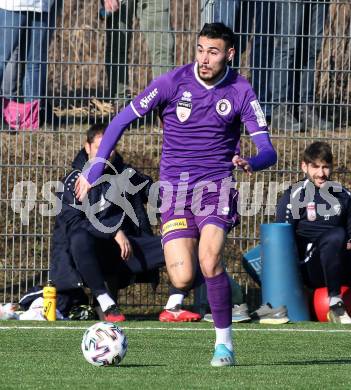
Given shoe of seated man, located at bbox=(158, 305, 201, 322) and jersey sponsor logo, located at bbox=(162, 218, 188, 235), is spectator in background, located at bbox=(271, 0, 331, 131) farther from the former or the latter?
jersey sponsor logo, located at bbox=(162, 218, 188, 235)

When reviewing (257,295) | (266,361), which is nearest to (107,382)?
(266,361)

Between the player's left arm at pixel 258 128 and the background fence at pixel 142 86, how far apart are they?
156 inches

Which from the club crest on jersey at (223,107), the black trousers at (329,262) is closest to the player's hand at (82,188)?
the club crest on jersey at (223,107)

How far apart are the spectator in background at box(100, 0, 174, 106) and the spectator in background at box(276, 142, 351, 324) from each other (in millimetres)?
1887

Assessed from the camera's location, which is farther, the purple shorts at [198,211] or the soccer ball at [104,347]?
the purple shorts at [198,211]

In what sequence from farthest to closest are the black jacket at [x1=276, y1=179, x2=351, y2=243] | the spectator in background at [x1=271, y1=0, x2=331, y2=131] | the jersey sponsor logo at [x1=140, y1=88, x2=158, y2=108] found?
the spectator in background at [x1=271, y1=0, x2=331, y2=131]
the black jacket at [x1=276, y1=179, x2=351, y2=243]
the jersey sponsor logo at [x1=140, y1=88, x2=158, y2=108]

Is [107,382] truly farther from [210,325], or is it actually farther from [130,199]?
[130,199]

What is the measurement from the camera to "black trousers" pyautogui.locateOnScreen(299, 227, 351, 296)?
10484mm

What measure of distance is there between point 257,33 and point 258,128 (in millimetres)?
4415

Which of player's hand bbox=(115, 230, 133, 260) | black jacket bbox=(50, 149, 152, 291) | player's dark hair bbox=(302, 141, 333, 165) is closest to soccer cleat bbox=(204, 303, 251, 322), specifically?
player's hand bbox=(115, 230, 133, 260)

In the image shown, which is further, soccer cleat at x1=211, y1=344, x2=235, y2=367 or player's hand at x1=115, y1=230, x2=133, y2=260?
player's hand at x1=115, y1=230, x2=133, y2=260

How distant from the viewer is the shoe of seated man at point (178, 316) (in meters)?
10.5

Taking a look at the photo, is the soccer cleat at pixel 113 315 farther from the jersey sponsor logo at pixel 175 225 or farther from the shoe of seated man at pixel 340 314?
the jersey sponsor logo at pixel 175 225

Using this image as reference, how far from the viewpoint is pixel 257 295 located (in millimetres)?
11609
